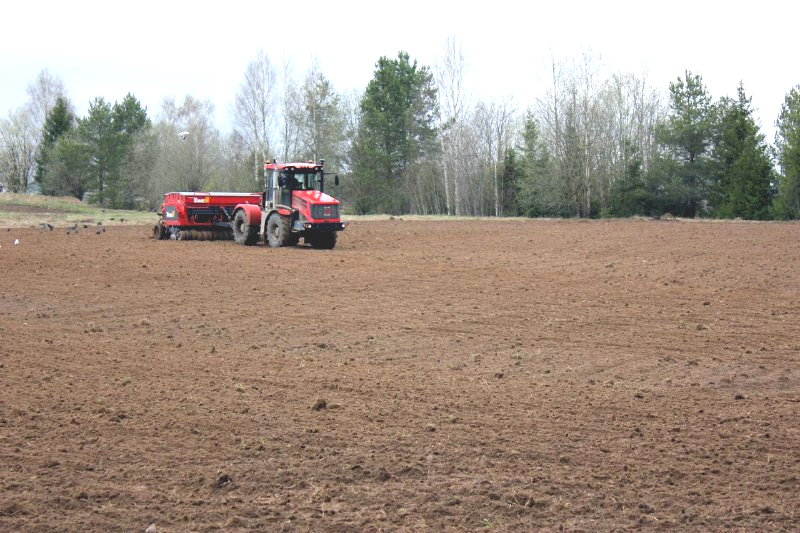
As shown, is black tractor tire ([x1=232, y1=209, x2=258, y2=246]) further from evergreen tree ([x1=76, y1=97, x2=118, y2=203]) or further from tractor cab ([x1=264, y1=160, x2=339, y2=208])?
evergreen tree ([x1=76, y1=97, x2=118, y2=203])

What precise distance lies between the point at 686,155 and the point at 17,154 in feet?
199

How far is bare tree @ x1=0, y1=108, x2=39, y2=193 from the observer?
262 feet

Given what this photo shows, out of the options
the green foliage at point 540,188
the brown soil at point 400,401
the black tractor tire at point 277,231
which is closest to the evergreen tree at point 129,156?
the green foliage at point 540,188

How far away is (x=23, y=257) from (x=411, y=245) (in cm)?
1117

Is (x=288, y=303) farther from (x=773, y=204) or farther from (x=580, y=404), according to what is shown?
(x=773, y=204)

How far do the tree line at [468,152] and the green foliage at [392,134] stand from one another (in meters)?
0.10

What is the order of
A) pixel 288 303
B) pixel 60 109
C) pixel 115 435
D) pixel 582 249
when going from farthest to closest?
1. pixel 60 109
2. pixel 582 249
3. pixel 288 303
4. pixel 115 435

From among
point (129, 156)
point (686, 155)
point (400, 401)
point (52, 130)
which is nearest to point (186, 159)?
point (129, 156)

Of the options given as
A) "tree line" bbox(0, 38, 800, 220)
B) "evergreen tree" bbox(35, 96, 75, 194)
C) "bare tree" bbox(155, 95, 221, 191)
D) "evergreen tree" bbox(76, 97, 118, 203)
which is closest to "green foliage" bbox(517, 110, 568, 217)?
"tree line" bbox(0, 38, 800, 220)

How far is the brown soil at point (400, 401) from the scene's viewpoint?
5.77 meters

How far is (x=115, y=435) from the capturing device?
726 cm

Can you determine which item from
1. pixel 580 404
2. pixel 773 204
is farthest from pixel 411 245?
pixel 773 204

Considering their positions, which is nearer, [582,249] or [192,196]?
[582,249]

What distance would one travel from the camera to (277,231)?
25672 mm
